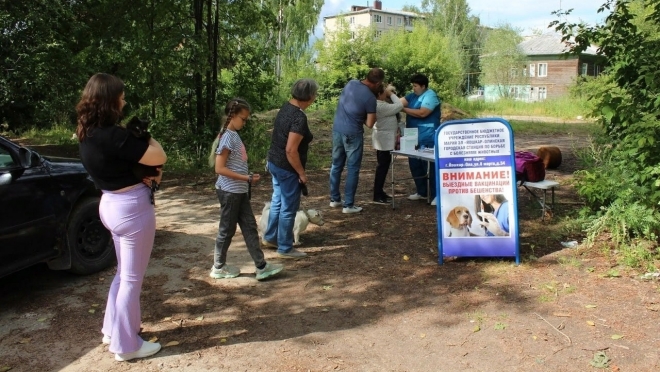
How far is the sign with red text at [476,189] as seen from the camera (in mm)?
5637

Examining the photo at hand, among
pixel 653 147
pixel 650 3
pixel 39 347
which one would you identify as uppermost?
pixel 650 3

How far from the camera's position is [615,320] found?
446cm

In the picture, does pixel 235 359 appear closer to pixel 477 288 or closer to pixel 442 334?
pixel 442 334

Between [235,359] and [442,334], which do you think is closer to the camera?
[235,359]

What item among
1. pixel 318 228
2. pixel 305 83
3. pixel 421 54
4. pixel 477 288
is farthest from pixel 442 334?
pixel 421 54

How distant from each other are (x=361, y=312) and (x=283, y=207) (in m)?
1.62

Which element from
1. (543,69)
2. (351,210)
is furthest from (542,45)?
(351,210)

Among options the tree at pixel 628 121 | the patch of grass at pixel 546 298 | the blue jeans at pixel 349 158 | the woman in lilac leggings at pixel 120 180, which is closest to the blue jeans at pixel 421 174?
the blue jeans at pixel 349 158

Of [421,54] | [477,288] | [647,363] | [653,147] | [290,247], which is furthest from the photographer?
[421,54]

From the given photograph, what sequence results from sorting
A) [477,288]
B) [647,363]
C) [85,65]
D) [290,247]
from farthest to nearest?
1. [85,65]
2. [290,247]
3. [477,288]
4. [647,363]

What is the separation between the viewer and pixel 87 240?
5.67 meters

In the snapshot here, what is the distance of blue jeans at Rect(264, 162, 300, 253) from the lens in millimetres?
5926

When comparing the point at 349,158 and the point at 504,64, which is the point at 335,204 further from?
the point at 504,64

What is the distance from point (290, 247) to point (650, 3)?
4717 millimetres
